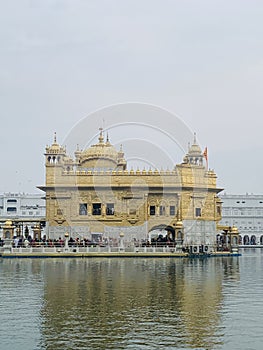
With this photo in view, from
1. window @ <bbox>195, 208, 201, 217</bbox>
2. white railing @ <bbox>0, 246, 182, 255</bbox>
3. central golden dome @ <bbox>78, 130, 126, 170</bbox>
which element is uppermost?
central golden dome @ <bbox>78, 130, 126, 170</bbox>

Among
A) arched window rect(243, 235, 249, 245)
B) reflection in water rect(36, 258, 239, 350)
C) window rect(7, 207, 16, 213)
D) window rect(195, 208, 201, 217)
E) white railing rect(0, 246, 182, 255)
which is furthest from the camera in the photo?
window rect(7, 207, 16, 213)

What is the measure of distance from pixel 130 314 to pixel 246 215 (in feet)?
319

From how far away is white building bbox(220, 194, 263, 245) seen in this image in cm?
10956

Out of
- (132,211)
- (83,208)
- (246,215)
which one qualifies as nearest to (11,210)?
(246,215)

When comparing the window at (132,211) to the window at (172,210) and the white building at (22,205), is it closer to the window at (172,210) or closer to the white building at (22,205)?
the window at (172,210)

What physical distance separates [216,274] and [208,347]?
16.8 meters

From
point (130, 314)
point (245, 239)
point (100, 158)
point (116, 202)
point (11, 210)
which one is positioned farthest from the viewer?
point (11, 210)

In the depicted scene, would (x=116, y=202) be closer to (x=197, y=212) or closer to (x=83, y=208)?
(x=83, y=208)

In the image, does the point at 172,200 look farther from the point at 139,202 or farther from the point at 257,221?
the point at 257,221

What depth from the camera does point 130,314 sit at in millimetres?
14797

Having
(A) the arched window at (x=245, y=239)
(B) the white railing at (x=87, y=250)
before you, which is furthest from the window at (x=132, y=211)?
(A) the arched window at (x=245, y=239)

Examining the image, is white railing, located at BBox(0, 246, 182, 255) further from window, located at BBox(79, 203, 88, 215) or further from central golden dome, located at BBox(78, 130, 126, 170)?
central golden dome, located at BBox(78, 130, 126, 170)

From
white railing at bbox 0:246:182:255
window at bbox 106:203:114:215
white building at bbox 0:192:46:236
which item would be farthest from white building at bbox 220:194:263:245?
white railing at bbox 0:246:182:255

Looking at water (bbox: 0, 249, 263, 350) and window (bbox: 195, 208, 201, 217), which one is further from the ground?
window (bbox: 195, 208, 201, 217)
